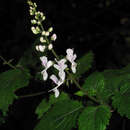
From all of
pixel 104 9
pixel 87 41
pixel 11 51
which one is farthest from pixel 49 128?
pixel 104 9

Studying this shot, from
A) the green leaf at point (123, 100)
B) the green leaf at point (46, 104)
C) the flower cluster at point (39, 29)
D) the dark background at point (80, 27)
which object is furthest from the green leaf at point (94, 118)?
the dark background at point (80, 27)

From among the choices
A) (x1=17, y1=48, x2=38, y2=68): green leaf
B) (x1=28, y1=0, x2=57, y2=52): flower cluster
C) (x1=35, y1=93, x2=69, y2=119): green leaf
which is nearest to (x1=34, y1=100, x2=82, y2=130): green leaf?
(x1=35, y1=93, x2=69, y2=119): green leaf

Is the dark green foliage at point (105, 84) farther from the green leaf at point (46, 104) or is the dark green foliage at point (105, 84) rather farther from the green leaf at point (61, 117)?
the green leaf at point (46, 104)

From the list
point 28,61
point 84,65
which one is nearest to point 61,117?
point 84,65

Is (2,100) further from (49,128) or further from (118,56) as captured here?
(118,56)

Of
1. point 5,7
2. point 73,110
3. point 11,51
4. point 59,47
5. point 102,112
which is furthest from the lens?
point 5,7

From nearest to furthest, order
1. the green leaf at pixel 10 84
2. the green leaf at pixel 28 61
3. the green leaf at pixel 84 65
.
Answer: the green leaf at pixel 10 84 → the green leaf at pixel 84 65 → the green leaf at pixel 28 61
